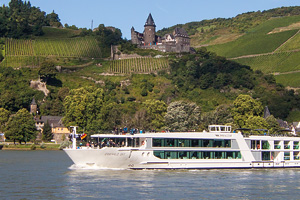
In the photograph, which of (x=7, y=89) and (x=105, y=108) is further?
(x=7, y=89)

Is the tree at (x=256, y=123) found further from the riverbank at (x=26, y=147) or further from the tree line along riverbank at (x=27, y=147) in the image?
the riverbank at (x=26, y=147)

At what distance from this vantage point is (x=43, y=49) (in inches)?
5202

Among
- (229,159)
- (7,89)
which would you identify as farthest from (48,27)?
(229,159)

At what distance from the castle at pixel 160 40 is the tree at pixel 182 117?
207 ft

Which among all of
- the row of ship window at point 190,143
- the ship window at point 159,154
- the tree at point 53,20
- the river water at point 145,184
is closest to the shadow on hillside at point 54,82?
the tree at point 53,20

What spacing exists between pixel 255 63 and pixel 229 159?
311 ft

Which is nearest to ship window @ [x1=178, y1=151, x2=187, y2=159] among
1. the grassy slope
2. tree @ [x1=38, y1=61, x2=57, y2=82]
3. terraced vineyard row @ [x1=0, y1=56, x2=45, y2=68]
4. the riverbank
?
the riverbank

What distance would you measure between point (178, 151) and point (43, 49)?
9199cm

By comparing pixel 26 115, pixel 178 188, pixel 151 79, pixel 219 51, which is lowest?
pixel 178 188

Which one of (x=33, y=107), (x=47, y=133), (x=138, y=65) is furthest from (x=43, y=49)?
(x=47, y=133)

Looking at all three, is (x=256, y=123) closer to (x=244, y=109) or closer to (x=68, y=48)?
(x=244, y=109)

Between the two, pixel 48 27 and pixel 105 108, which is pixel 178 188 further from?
pixel 48 27

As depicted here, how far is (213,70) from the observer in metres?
122

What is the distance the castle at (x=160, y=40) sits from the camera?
144 m
